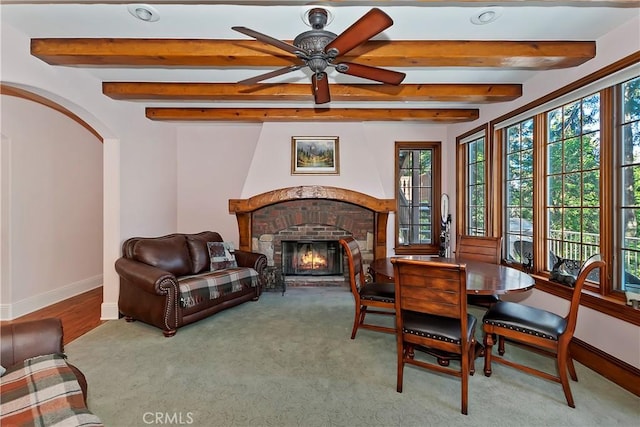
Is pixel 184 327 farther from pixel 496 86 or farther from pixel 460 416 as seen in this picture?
pixel 496 86

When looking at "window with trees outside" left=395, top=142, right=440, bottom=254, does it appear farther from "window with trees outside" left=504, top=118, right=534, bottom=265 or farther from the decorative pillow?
the decorative pillow

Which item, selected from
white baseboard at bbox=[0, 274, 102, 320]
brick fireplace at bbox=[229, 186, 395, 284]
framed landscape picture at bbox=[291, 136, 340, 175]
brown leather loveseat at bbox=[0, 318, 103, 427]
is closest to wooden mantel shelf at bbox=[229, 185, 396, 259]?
brick fireplace at bbox=[229, 186, 395, 284]

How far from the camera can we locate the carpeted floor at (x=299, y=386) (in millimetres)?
1746

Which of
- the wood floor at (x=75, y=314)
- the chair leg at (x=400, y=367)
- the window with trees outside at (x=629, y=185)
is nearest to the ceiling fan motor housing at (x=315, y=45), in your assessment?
the chair leg at (x=400, y=367)

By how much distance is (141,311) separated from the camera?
3.02m

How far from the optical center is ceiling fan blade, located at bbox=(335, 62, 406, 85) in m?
1.91

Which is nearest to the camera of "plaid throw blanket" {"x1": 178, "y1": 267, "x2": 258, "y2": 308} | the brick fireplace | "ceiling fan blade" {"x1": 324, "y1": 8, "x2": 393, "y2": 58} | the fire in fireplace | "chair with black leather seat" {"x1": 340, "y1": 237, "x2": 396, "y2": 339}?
"ceiling fan blade" {"x1": 324, "y1": 8, "x2": 393, "y2": 58}

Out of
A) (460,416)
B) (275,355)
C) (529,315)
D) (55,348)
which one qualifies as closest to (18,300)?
(55,348)

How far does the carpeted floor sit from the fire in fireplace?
1.72 metres

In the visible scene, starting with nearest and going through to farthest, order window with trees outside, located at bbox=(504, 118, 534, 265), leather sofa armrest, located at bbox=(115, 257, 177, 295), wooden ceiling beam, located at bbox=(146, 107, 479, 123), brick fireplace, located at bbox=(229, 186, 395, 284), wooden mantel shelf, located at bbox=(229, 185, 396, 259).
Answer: leather sofa armrest, located at bbox=(115, 257, 177, 295), window with trees outside, located at bbox=(504, 118, 534, 265), wooden ceiling beam, located at bbox=(146, 107, 479, 123), wooden mantel shelf, located at bbox=(229, 185, 396, 259), brick fireplace, located at bbox=(229, 186, 395, 284)

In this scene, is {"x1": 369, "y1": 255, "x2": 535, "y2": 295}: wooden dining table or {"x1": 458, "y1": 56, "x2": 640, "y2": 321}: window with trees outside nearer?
{"x1": 369, "y1": 255, "x2": 535, "y2": 295}: wooden dining table

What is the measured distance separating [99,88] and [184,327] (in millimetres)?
2691

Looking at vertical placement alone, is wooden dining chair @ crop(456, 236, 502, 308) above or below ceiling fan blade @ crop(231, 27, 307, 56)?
below

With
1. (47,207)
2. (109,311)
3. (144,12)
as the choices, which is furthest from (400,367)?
(47,207)
